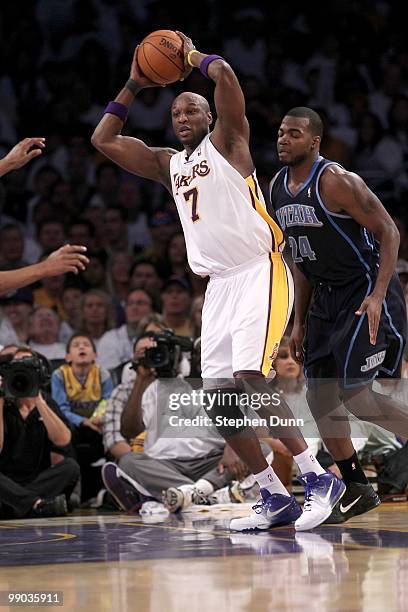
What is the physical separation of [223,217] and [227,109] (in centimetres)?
53

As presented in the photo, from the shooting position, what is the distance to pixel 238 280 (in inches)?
208

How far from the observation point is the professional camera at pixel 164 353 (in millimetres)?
7219

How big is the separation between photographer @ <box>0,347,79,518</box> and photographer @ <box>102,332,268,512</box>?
356 mm

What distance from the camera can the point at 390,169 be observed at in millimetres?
11328

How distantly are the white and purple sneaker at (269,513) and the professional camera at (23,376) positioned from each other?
7.09 ft

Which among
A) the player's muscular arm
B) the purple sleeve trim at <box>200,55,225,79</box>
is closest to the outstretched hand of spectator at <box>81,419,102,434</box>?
the player's muscular arm

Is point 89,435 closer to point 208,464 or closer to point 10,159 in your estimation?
point 208,464

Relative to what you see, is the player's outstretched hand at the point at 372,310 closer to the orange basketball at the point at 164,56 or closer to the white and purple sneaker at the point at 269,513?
the white and purple sneaker at the point at 269,513

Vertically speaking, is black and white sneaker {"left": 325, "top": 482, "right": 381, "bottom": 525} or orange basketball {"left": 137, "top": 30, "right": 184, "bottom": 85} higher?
orange basketball {"left": 137, "top": 30, "right": 184, "bottom": 85}

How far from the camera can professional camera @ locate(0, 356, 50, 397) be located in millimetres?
6883

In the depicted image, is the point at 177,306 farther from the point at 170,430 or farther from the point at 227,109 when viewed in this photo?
the point at 227,109

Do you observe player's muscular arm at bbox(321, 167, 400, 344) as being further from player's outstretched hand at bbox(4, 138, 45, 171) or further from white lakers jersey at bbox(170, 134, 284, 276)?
player's outstretched hand at bbox(4, 138, 45, 171)

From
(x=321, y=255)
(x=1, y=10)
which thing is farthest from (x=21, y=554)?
(x=1, y=10)

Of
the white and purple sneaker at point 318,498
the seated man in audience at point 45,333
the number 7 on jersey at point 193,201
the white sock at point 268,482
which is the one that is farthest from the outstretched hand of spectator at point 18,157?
the seated man in audience at point 45,333
